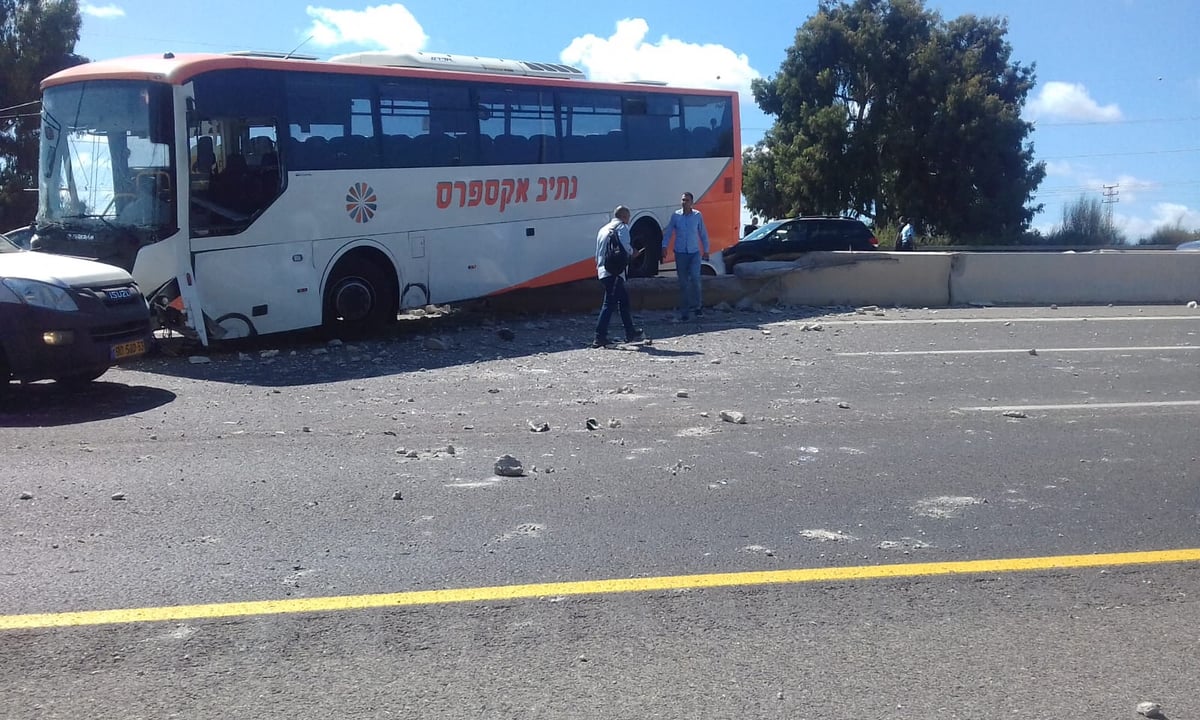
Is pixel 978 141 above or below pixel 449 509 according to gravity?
above

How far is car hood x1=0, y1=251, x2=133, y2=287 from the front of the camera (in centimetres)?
970

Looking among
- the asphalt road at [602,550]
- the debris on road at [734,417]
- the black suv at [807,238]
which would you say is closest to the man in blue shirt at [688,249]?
the asphalt road at [602,550]

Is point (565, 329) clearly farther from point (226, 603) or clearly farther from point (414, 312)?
point (226, 603)

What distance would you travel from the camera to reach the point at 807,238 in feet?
89.0

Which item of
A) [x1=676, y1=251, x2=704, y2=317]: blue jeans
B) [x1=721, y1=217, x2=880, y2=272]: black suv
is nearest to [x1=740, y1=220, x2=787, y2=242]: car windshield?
Answer: [x1=721, y1=217, x2=880, y2=272]: black suv

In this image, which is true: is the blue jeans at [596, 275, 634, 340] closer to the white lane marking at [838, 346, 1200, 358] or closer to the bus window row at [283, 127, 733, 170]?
the white lane marking at [838, 346, 1200, 358]

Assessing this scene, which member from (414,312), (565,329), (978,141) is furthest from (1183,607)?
(978,141)

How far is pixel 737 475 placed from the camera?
23.4ft

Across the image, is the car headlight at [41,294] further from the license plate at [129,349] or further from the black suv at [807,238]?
the black suv at [807,238]

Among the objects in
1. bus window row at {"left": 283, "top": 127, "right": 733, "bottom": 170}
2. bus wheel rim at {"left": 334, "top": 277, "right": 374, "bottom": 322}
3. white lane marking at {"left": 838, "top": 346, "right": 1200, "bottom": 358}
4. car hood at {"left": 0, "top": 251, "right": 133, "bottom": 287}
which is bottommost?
white lane marking at {"left": 838, "top": 346, "right": 1200, "bottom": 358}

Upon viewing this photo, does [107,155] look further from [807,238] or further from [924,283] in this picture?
[807,238]

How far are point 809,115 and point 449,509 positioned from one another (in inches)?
1632

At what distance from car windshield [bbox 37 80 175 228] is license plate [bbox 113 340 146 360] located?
2160mm

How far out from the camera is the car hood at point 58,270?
31.8ft
